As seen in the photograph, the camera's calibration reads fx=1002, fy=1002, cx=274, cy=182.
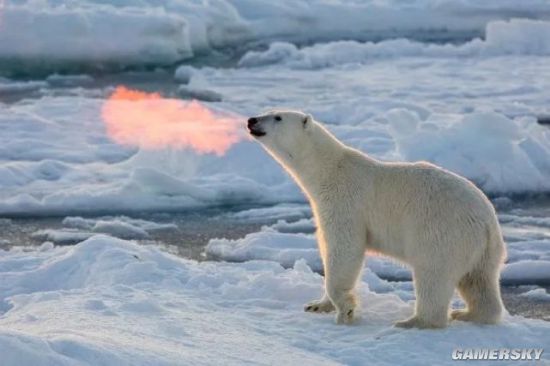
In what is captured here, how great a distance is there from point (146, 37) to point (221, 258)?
10.5 m

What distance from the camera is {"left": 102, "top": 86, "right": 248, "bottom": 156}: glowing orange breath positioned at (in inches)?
384

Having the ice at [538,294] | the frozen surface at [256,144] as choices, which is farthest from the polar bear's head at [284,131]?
the frozen surface at [256,144]

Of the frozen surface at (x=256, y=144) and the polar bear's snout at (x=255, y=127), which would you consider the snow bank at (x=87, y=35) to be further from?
the polar bear's snout at (x=255, y=127)

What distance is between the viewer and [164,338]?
4.08m

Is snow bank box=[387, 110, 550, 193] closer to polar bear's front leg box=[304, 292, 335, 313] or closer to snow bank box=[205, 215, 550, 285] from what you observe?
snow bank box=[205, 215, 550, 285]

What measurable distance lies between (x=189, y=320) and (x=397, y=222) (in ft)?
3.42

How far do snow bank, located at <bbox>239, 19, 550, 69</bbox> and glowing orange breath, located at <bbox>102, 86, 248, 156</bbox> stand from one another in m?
4.79

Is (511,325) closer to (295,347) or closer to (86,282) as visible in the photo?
(295,347)

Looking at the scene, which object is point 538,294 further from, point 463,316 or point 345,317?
point 345,317

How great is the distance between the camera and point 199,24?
18.3 meters

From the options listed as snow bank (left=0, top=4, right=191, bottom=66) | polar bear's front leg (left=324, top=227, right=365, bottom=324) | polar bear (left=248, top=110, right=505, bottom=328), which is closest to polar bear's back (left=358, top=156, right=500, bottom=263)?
polar bear (left=248, top=110, right=505, bottom=328)

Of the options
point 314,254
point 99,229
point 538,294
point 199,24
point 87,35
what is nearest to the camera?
point 538,294

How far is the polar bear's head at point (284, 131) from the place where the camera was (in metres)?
4.87

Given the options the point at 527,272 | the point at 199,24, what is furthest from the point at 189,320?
the point at 199,24
